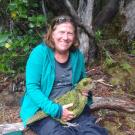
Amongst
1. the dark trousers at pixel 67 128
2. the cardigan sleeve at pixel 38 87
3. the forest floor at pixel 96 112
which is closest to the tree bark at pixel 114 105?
the forest floor at pixel 96 112

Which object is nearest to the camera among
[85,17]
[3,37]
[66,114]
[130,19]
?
[66,114]

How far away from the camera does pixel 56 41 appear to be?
4.64m

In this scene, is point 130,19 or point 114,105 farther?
point 130,19

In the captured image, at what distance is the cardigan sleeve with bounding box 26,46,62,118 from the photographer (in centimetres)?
445

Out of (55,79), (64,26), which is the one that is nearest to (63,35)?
(64,26)

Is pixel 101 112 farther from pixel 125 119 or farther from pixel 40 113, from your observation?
pixel 40 113

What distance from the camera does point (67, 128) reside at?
4.50 m

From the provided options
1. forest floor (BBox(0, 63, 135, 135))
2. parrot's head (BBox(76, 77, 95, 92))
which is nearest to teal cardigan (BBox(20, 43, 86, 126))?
parrot's head (BBox(76, 77, 95, 92))

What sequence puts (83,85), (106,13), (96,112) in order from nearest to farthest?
(83,85) < (96,112) < (106,13)

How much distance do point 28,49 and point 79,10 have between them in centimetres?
110

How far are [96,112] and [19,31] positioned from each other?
5.88 ft

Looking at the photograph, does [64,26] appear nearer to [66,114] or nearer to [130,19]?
[66,114]

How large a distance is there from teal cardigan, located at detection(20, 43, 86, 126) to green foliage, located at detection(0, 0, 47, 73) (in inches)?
58.9

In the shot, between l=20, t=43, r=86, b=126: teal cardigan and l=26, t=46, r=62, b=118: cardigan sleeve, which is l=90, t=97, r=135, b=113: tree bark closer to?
l=20, t=43, r=86, b=126: teal cardigan
